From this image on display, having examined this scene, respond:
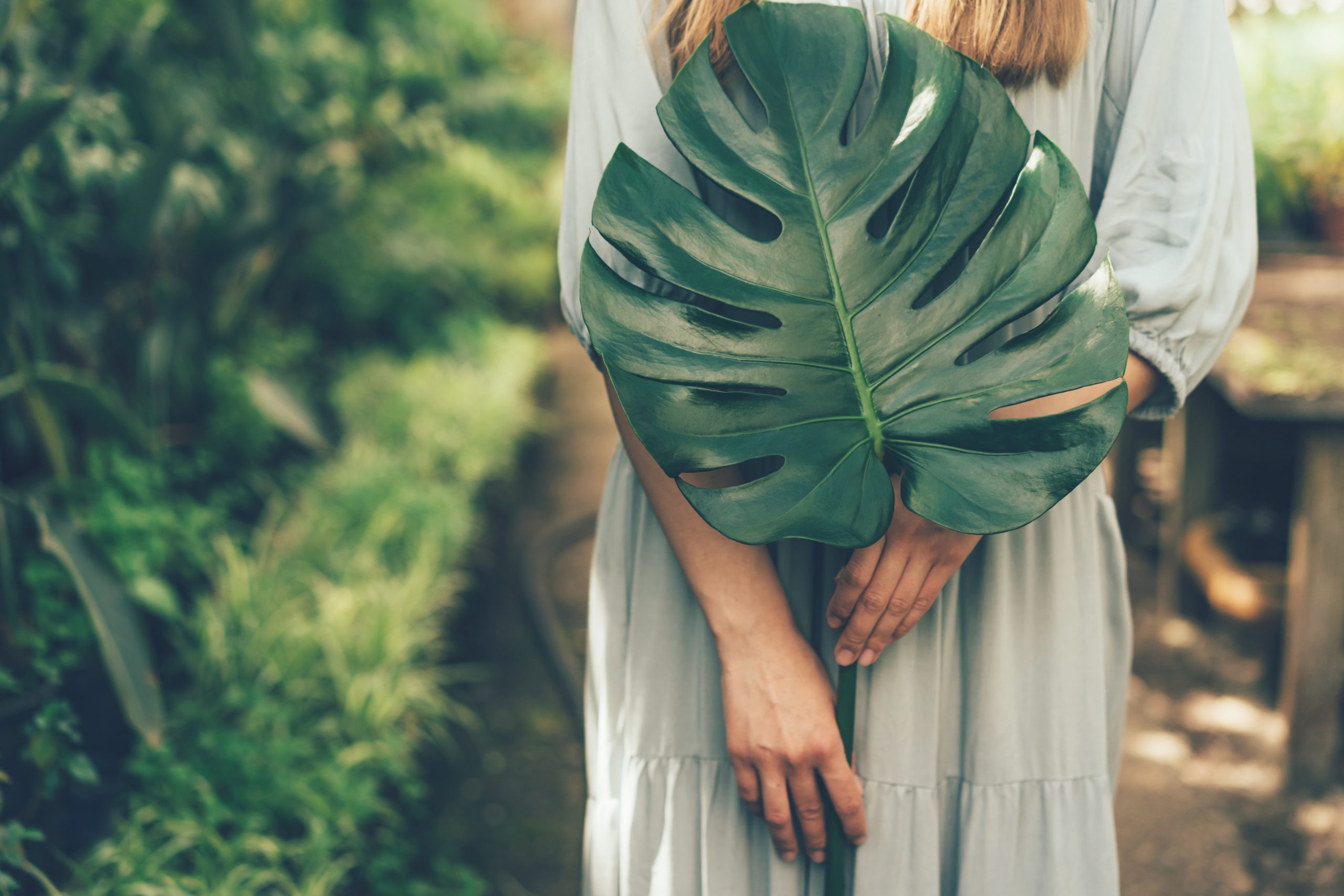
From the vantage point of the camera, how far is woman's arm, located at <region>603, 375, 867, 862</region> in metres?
0.80

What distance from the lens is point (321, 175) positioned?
122 inches

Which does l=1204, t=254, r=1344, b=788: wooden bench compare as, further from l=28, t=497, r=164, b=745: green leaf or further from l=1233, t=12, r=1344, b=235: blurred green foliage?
l=28, t=497, r=164, b=745: green leaf

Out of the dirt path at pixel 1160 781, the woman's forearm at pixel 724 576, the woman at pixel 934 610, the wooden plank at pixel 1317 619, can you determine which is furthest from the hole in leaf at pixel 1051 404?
the wooden plank at pixel 1317 619

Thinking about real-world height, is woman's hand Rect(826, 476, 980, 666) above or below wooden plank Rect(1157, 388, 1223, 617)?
below

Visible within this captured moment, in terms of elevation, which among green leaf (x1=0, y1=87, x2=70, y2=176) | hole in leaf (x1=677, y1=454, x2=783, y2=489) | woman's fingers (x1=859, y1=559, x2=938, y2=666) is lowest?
woman's fingers (x1=859, y1=559, x2=938, y2=666)

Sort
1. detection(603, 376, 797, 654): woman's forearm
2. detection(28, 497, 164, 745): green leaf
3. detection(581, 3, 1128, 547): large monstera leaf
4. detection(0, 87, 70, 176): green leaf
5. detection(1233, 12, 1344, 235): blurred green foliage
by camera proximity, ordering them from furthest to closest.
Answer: detection(1233, 12, 1344, 235): blurred green foliage → detection(28, 497, 164, 745): green leaf → detection(0, 87, 70, 176): green leaf → detection(603, 376, 797, 654): woman's forearm → detection(581, 3, 1128, 547): large monstera leaf

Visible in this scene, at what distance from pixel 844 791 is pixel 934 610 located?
0.17 meters

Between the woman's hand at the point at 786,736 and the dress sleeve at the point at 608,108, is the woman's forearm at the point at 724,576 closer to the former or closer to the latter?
the woman's hand at the point at 786,736

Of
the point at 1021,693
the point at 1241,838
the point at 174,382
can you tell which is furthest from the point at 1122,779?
the point at 174,382

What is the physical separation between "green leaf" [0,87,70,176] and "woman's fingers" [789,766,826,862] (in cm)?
152

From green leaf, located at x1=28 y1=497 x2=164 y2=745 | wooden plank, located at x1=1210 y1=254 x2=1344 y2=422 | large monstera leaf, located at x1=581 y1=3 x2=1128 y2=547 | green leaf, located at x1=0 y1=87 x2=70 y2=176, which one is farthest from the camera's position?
wooden plank, located at x1=1210 y1=254 x2=1344 y2=422

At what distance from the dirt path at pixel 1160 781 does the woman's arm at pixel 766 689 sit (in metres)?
0.78

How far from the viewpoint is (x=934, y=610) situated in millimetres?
850

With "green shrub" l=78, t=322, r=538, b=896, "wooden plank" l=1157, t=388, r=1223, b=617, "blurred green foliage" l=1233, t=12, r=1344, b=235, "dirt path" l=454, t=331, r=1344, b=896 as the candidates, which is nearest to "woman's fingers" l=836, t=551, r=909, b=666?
"dirt path" l=454, t=331, r=1344, b=896
